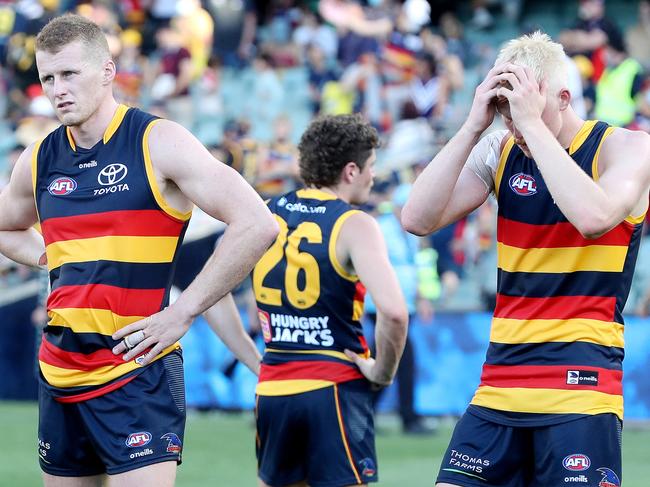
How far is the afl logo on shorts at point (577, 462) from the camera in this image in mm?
4137

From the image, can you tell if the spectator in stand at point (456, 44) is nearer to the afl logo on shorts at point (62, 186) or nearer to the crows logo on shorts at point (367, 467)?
the crows logo on shorts at point (367, 467)

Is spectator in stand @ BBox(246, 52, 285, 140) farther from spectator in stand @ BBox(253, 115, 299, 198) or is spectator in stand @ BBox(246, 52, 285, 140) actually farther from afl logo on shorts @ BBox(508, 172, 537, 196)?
afl logo on shorts @ BBox(508, 172, 537, 196)

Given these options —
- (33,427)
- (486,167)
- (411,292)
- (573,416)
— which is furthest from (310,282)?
(33,427)

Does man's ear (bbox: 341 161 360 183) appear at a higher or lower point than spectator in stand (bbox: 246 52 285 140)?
lower

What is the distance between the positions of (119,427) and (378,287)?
57.4 inches

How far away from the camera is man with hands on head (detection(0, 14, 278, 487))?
4.39 meters

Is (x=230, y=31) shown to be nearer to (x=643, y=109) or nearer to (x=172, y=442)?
(x=643, y=109)

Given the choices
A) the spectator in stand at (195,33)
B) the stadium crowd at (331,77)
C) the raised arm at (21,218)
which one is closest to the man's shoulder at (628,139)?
the raised arm at (21,218)

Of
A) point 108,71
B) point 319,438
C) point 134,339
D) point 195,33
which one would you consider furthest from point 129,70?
point 134,339

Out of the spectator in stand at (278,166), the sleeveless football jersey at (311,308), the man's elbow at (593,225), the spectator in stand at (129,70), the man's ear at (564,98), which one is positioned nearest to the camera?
the man's elbow at (593,225)

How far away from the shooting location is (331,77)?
18.2m

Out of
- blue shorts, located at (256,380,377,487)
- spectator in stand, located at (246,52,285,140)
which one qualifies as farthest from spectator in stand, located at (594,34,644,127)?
blue shorts, located at (256,380,377,487)

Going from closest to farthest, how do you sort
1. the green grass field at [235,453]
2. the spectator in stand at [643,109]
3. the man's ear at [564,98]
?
the man's ear at [564,98] → the green grass field at [235,453] → the spectator in stand at [643,109]

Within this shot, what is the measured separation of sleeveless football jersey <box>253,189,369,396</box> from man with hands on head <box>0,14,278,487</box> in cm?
100
